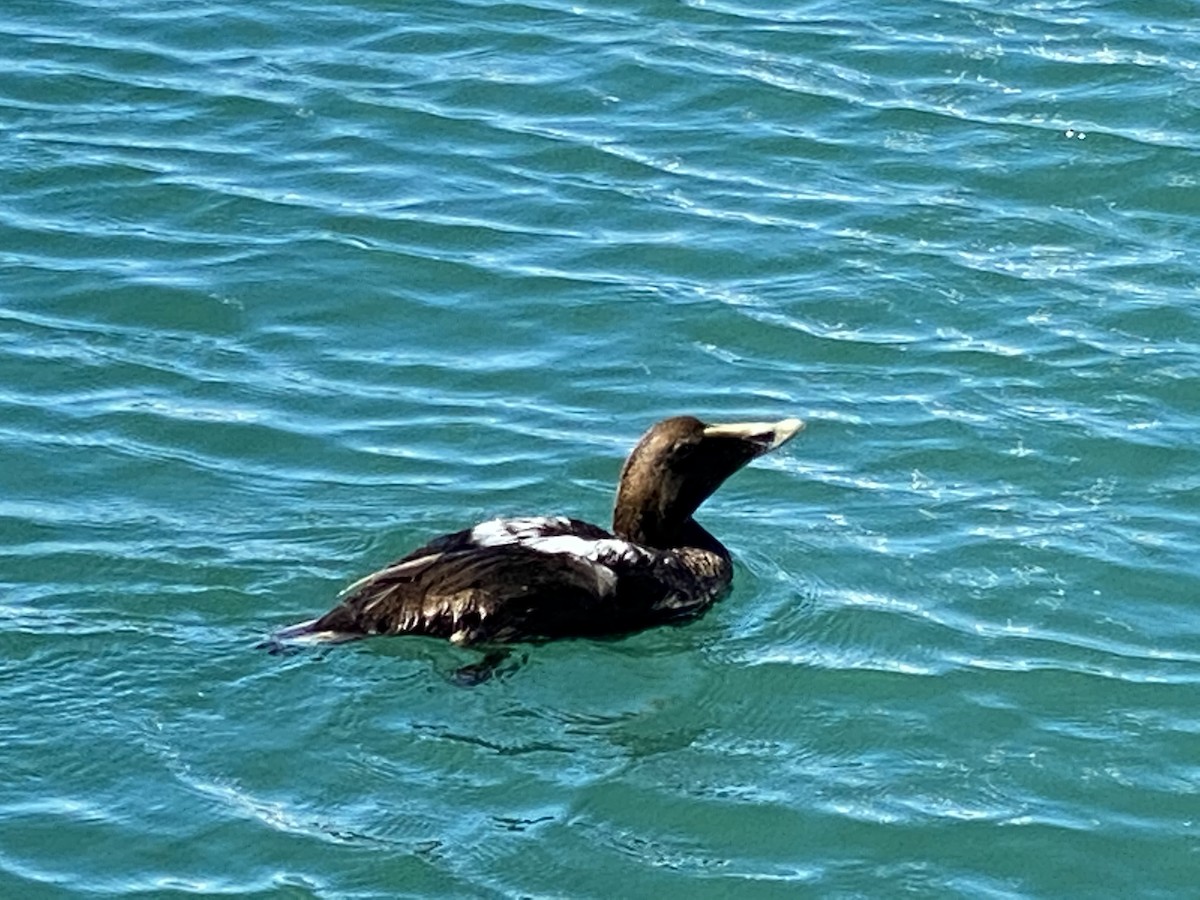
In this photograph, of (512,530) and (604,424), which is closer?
(512,530)

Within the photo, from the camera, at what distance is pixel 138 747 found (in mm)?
9219

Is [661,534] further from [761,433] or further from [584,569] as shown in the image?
[584,569]

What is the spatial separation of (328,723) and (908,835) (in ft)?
5.97

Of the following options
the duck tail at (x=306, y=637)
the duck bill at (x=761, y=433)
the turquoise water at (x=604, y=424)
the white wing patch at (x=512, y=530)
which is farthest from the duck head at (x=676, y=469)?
the duck tail at (x=306, y=637)

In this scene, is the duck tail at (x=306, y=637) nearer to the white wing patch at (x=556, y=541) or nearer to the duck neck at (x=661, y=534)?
the white wing patch at (x=556, y=541)

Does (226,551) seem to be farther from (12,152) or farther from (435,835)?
(12,152)

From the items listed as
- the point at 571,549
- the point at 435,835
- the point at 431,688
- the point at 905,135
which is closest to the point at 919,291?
the point at 905,135

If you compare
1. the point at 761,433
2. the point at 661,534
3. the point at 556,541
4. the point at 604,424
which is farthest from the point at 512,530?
the point at 604,424

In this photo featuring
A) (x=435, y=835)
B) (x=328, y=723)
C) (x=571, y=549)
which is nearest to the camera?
(x=435, y=835)

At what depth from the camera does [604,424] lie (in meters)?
11.7

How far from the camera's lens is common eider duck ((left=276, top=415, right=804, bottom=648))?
10.1 m

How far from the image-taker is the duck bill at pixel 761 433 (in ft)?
35.8

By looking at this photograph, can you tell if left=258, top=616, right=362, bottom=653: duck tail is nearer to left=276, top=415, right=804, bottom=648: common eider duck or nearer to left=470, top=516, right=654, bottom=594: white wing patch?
left=276, top=415, right=804, bottom=648: common eider duck

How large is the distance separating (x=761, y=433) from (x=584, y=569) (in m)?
1.03
